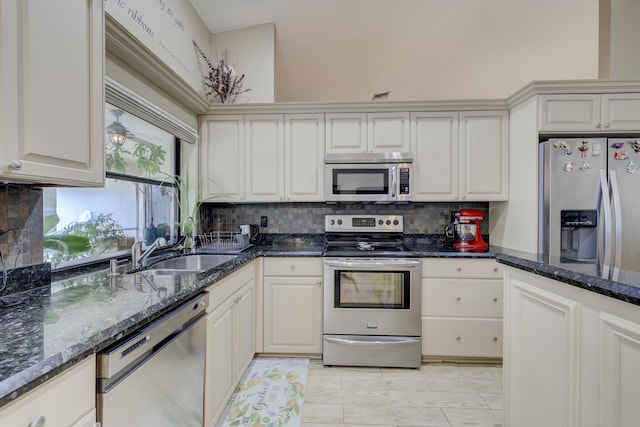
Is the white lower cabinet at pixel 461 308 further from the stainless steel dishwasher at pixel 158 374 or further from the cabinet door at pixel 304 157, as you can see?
the stainless steel dishwasher at pixel 158 374

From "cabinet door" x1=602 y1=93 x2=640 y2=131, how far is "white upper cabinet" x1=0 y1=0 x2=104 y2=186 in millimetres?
3137

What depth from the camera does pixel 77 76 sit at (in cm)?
106

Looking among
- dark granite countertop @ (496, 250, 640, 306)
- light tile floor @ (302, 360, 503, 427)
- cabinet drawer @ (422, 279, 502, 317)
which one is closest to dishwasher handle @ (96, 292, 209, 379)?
light tile floor @ (302, 360, 503, 427)

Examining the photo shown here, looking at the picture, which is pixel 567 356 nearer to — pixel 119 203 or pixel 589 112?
pixel 589 112

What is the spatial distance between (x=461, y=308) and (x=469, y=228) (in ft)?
2.39

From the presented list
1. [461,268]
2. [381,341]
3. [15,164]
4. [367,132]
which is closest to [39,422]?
[15,164]

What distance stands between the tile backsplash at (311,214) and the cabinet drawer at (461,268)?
0.61 meters

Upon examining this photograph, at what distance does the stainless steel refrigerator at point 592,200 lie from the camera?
205 centimetres

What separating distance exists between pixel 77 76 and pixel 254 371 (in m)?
2.12

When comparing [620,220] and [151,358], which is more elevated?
[620,220]

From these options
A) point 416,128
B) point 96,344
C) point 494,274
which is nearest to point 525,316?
point 494,274

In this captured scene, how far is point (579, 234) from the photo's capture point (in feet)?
6.98

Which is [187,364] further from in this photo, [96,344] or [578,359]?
[578,359]

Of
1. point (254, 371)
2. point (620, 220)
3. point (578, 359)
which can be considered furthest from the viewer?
point (254, 371)
